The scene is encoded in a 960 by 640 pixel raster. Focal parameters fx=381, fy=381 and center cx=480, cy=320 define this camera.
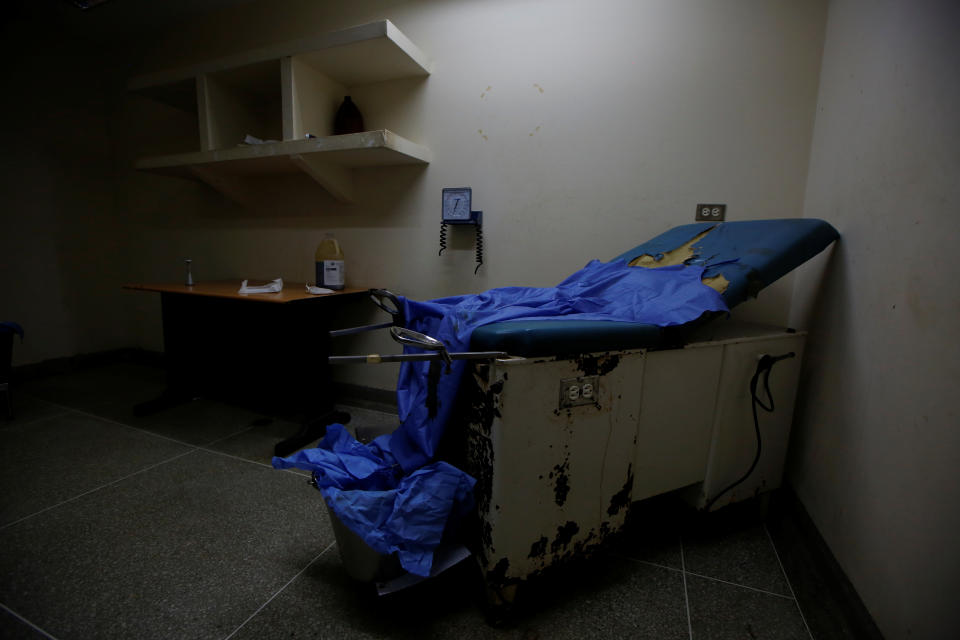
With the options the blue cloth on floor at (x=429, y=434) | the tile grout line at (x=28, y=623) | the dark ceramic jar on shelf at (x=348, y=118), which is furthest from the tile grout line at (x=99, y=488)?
the dark ceramic jar on shelf at (x=348, y=118)

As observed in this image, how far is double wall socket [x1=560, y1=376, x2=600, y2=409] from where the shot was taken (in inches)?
33.4

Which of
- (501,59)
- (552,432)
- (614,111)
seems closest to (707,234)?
(614,111)

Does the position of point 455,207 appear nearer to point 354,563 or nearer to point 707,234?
point 707,234

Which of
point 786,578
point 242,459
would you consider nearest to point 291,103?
point 242,459

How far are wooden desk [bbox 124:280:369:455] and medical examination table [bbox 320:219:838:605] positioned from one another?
1.14 m

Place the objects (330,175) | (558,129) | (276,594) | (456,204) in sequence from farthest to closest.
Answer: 1. (330,175)
2. (456,204)
3. (558,129)
4. (276,594)

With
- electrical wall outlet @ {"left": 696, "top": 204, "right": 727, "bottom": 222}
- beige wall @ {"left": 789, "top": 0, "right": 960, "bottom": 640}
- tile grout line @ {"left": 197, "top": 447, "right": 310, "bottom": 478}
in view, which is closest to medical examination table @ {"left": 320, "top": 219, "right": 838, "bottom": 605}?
beige wall @ {"left": 789, "top": 0, "right": 960, "bottom": 640}

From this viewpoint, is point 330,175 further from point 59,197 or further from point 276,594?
point 59,197

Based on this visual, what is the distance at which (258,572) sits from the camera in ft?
3.42

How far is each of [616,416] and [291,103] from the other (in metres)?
1.96

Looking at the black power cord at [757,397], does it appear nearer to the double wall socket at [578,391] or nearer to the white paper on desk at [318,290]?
the double wall socket at [578,391]

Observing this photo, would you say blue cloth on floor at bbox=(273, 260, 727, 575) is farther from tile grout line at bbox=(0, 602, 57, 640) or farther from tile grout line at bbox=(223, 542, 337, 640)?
tile grout line at bbox=(0, 602, 57, 640)

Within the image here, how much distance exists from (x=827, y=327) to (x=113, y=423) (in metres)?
3.08

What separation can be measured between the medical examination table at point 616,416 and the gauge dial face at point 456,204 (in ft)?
3.31
